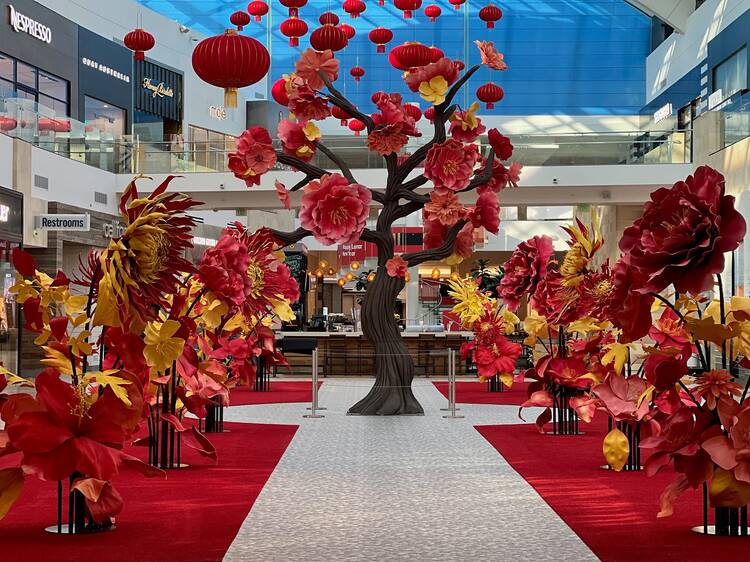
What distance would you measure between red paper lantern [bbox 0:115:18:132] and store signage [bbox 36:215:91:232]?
1.59 metres

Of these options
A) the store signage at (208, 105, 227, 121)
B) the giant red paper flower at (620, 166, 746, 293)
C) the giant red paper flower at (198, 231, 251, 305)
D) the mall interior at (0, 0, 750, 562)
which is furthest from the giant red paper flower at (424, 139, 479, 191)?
the store signage at (208, 105, 227, 121)

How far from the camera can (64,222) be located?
1805cm

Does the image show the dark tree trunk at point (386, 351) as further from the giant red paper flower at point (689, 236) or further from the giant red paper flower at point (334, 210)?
the giant red paper flower at point (689, 236)

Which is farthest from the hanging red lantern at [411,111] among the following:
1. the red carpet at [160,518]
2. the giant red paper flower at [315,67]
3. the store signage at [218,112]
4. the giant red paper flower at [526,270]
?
the store signage at [218,112]

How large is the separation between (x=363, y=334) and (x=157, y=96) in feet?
63.3

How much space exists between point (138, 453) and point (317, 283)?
30.6 metres

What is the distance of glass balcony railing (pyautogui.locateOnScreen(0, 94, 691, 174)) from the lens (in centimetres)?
2148

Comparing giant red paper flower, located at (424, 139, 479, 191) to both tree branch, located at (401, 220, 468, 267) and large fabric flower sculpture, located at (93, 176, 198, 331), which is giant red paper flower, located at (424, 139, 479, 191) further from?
large fabric flower sculpture, located at (93, 176, 198, 331)

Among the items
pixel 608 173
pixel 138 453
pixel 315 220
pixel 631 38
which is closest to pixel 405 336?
pixel 608 173

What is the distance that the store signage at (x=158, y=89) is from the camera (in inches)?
1172

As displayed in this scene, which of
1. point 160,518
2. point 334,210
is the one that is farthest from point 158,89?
point 160,518

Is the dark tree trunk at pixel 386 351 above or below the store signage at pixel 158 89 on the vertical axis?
below

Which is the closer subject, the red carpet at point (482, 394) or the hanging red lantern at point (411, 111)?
the hanging red lantern at point (411, 111)

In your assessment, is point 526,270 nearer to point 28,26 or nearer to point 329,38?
point 329,38
